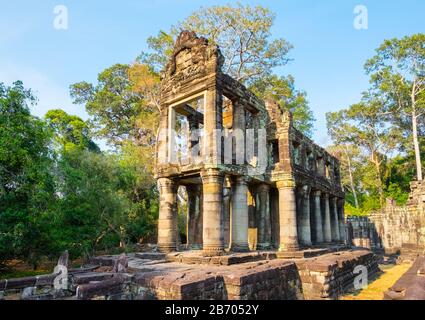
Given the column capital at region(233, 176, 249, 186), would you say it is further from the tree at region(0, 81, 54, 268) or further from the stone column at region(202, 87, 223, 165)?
the tree at region(0, 81, 54, 268)

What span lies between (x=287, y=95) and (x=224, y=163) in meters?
18.2

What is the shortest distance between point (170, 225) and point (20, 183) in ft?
18.9

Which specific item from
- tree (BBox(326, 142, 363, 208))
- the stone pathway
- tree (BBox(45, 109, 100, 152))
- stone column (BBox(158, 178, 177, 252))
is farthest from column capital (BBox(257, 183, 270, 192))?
tree (BBox(326, 142, 363, 208))

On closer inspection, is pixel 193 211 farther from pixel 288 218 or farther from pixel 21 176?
pixel 21 176

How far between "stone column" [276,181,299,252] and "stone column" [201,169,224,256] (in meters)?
3.67

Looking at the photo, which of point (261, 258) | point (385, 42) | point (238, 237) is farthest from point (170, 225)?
point (385, 42)

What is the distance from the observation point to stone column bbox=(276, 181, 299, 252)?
484 inches

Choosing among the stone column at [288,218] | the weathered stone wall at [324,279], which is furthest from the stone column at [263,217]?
the weathered stone wall at [324,279]

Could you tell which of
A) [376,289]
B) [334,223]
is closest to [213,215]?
[376,289]

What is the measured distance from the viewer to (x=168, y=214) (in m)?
12.3

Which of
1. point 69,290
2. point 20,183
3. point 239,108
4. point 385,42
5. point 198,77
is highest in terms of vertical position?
point 385,42

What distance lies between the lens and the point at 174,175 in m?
12.2
